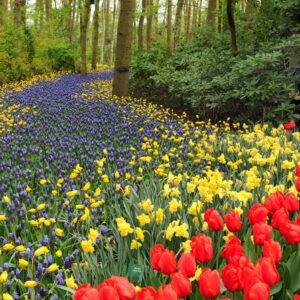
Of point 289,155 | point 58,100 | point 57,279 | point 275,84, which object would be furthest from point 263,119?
point 57,279

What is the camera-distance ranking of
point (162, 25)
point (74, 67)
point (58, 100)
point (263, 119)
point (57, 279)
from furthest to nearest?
point (162, 25) → point (74, 67) → point (58, 100) → point (263, 119) → point (57, 279)

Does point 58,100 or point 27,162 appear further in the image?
point 58,100

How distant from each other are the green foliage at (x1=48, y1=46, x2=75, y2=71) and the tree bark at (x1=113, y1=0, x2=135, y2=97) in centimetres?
1213

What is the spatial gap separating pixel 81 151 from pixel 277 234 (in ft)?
12.3

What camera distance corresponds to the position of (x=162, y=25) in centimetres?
4494

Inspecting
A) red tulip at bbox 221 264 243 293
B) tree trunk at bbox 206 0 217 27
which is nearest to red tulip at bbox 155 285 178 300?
red tulip at bbox 221 264 243 293

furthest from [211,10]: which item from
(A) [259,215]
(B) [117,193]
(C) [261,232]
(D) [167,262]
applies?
(D) [167,262]

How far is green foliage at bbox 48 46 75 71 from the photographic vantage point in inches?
806

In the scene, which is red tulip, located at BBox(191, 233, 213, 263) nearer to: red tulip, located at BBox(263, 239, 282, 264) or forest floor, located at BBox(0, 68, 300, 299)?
forest floor, located at BBox(0, 68, 300, 299)

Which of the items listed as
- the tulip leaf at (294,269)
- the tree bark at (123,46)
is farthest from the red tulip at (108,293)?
the tree bark at (123,46)

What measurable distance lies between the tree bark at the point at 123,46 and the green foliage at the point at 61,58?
12.1 metres

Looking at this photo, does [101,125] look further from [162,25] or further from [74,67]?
[162,25]

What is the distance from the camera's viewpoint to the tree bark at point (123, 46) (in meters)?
9.21

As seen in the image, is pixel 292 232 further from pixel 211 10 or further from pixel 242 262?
pixel 211 10
